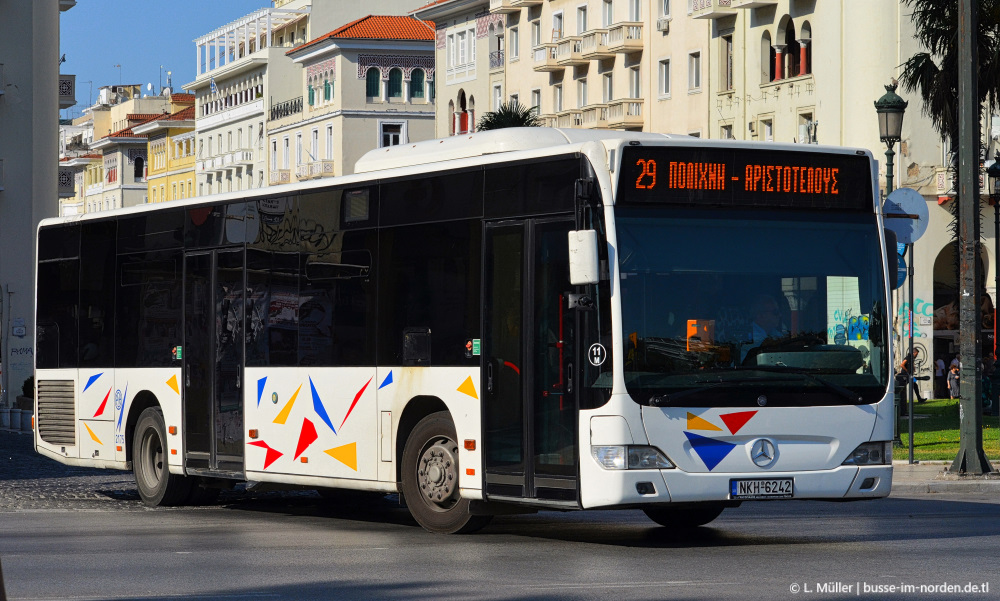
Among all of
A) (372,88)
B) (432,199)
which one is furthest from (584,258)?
(372,88)

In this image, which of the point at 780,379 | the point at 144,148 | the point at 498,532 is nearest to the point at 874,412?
the point at 780,379

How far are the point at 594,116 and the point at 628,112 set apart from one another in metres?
2.47

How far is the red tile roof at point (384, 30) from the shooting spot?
100500 millimetres

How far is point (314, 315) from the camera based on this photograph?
15633mm

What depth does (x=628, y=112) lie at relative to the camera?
67062 millimetres

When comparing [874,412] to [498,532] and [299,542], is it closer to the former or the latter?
[498,532]

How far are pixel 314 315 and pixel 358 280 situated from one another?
0.78 m

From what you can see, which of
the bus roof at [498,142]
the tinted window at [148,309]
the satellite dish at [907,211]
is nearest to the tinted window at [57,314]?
the tinted window at [148,309]

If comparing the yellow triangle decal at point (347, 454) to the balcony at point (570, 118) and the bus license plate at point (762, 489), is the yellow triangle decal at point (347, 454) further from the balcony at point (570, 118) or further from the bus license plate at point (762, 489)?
the balcony at point (570, 118)

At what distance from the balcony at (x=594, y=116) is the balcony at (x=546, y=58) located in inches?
126

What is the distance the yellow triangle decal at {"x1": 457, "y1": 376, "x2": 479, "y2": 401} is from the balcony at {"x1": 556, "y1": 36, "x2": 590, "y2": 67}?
Result: 5740 cm

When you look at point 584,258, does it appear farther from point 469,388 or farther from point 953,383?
point 953,383

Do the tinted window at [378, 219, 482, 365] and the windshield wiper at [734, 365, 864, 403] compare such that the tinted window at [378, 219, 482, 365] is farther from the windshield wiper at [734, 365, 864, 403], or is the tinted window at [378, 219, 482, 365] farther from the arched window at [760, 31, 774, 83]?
the arched window at [760, 31, 774, 83]

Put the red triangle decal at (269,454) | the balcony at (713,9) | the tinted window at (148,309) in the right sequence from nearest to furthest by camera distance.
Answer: the red triangle decal at (269,454) < the tinted window at (148,309) < the balcony at (713,9)
